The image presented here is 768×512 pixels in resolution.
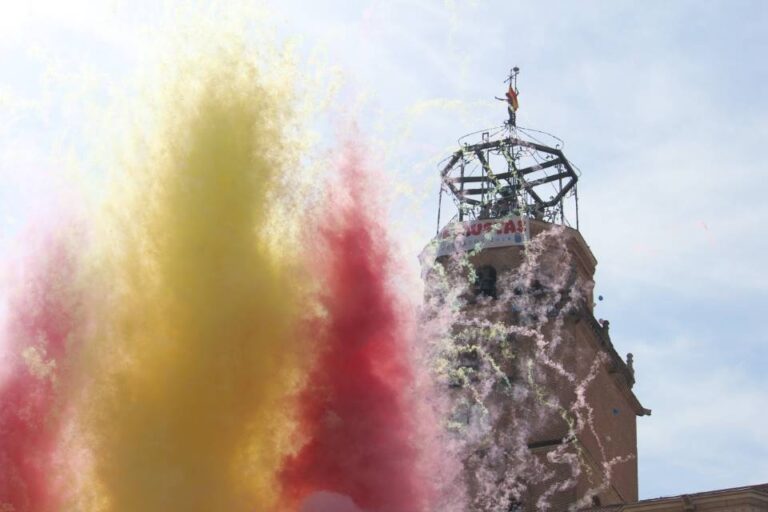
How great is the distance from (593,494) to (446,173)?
16674 mm

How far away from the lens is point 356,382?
37312mm

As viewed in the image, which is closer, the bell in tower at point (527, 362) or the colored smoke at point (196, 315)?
the colored smoke at point (196, 315)

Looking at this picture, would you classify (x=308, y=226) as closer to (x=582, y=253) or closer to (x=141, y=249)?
(x=141, y=249)

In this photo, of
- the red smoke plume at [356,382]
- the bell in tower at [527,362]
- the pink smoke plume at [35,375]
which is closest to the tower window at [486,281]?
the bell in tower at [527,362]

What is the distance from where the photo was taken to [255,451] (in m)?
35.6

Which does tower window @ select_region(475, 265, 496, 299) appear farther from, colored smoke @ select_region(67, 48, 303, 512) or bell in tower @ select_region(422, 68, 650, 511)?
colored smoke @ select_region(67, 48, 303, 512)

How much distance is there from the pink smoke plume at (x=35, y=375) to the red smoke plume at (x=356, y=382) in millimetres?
6986

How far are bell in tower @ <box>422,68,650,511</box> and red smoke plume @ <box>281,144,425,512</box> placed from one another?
37.3 ft

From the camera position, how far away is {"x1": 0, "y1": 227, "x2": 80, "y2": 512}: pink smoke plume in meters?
35.2

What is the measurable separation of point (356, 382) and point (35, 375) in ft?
31.1


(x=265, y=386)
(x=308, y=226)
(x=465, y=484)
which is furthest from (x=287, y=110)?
(x=465, y=484)

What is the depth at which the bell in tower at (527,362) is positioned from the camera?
49.2 m

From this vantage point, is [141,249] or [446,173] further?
[446,173]

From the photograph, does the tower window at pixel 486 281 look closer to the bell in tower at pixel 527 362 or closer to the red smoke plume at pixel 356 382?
the bell in tower at pixel 527 362
